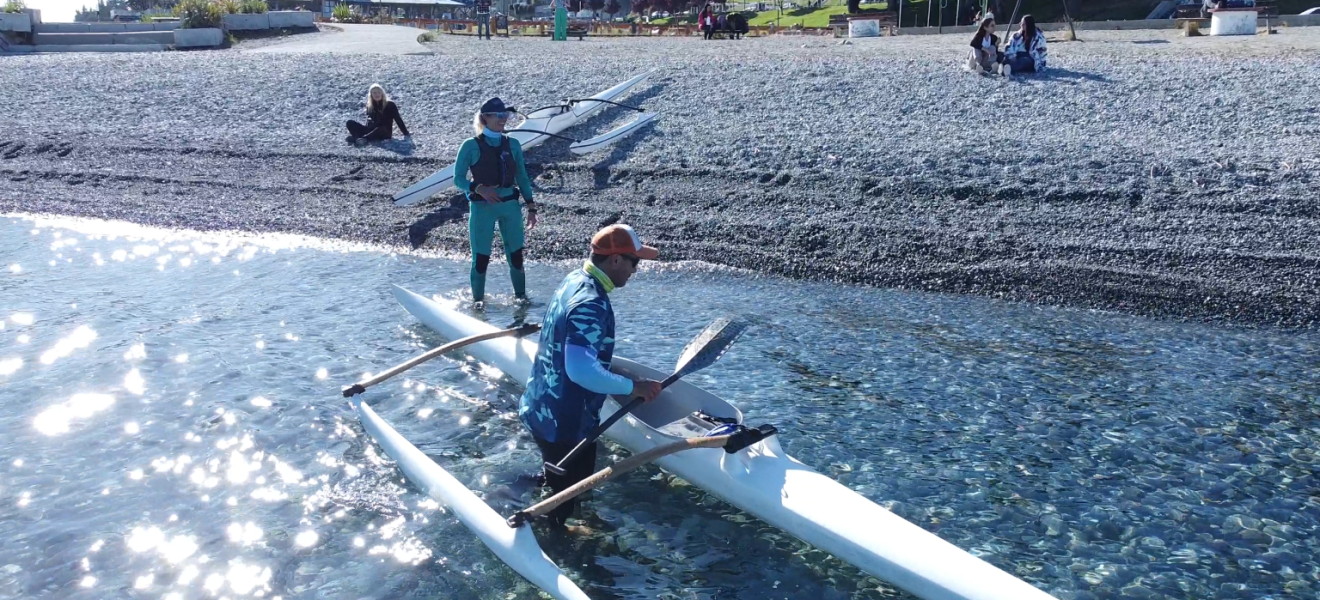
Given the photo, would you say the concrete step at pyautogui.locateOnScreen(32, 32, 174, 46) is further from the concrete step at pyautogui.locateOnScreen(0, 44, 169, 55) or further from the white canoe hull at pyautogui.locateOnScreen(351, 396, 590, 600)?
the white canoe hull at pyautogui.locateOnScreen(351, 396, 590, 600)

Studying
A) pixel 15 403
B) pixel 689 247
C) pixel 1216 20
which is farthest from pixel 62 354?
pixel 1216 20

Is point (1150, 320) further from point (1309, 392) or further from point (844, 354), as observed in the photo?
point (844, 354)

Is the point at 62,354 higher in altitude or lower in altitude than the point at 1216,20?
lower

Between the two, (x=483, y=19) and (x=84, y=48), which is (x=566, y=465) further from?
(x=483, y=19)

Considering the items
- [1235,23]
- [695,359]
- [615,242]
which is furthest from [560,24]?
[615,242]

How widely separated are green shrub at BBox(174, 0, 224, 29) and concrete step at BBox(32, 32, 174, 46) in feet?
2.06

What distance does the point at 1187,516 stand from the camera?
5836 mm

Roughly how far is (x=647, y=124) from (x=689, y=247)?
4371 mm

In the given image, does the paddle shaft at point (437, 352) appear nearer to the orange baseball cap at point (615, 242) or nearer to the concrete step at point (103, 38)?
the orange baseball cap at point (615, 242)

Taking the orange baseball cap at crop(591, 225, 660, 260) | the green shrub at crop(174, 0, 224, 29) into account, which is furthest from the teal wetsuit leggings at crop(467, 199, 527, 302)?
the green shrub at crop(174, 0, 224, 29)

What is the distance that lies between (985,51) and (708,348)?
1307cm

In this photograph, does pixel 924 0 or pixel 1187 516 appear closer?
pixel 1187 516

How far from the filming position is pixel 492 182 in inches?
368

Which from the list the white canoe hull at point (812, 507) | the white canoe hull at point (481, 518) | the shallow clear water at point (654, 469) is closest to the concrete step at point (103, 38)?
the shallow clear water at point (654, 469)
